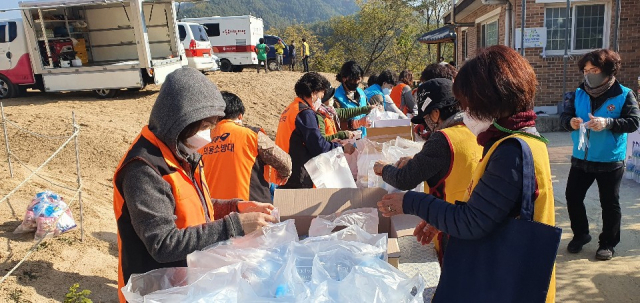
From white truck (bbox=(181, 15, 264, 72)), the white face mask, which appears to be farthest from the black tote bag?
white truck (bbox=(181, 15, 264, 72))

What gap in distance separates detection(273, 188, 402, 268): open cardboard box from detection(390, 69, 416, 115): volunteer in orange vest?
451 cm

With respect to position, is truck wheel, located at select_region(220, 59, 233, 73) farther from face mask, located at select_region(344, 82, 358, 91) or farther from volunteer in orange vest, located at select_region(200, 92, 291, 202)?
volunteer in orange vest, located at select_region(200, 92, 291, 202)

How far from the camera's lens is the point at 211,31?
68.7ft

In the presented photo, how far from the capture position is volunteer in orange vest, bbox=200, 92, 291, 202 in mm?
2854

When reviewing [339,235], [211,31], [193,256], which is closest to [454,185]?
[339,235]

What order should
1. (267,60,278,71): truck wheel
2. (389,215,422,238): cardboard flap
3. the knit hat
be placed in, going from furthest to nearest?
(267,60,278,71): truck wheel < (389,215,422,238): cardboard flap < the knit hat

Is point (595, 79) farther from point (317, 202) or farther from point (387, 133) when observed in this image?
point (317, 202)

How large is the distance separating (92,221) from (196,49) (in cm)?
1125

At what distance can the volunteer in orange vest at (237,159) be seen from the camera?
285 cm

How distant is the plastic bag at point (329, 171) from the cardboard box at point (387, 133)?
1.11m

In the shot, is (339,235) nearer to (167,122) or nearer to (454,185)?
(454,185)

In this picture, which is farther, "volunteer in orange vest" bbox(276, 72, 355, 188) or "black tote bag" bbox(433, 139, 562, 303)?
"volunteer in orange vest" bbox(276, 72, 355, 188)

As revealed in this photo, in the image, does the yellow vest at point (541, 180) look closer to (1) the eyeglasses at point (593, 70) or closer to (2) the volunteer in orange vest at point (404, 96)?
(1) the eyeglasses at point (593, 70)

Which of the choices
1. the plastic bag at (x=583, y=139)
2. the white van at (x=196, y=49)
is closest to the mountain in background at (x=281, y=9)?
the white van at (x=196, y=49)
